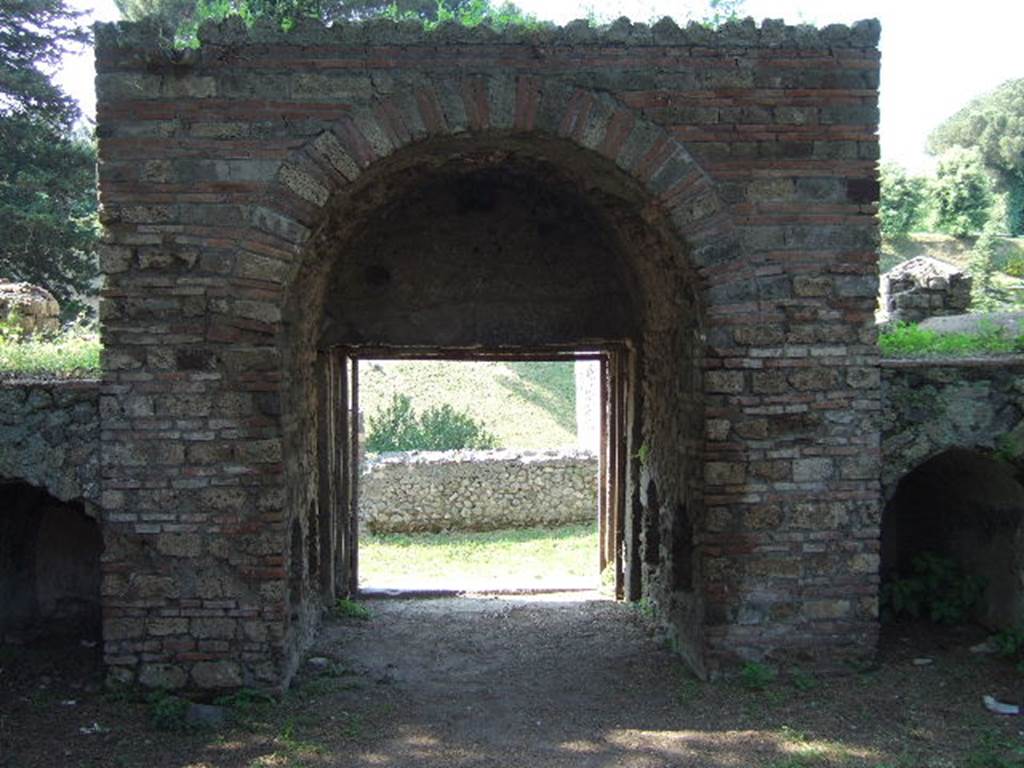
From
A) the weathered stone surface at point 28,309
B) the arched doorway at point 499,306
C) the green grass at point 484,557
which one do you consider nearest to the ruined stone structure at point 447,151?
the arched doorway at point 499,306

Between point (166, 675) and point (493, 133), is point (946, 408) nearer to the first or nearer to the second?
point (493, 133)

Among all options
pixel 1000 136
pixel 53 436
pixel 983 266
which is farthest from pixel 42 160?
pixel 1000 136

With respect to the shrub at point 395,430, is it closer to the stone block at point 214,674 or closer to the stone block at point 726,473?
the stone block at point 214,674

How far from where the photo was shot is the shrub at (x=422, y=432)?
758 inches

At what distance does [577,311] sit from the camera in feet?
25.8

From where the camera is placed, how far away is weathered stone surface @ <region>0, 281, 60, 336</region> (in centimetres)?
977

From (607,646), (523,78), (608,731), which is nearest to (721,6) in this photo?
(523,78)

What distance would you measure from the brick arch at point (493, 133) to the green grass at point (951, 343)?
1.81 meters

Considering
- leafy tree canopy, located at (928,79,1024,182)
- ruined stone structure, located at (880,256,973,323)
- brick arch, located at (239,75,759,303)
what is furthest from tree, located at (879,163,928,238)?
brick arch, located at (239,75,759,303)

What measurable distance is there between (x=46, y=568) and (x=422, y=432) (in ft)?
40.6

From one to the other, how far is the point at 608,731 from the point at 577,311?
348cm

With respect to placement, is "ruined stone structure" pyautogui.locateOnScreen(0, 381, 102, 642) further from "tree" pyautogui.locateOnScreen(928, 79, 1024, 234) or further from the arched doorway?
"tree" pyautogui.locateOnScreen(928, 79, 1024, 234)

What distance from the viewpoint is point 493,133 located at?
5.73 meters

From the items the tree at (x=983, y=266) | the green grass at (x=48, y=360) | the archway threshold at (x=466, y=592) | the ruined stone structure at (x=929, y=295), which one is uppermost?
the tree at (x=983, y=266)
